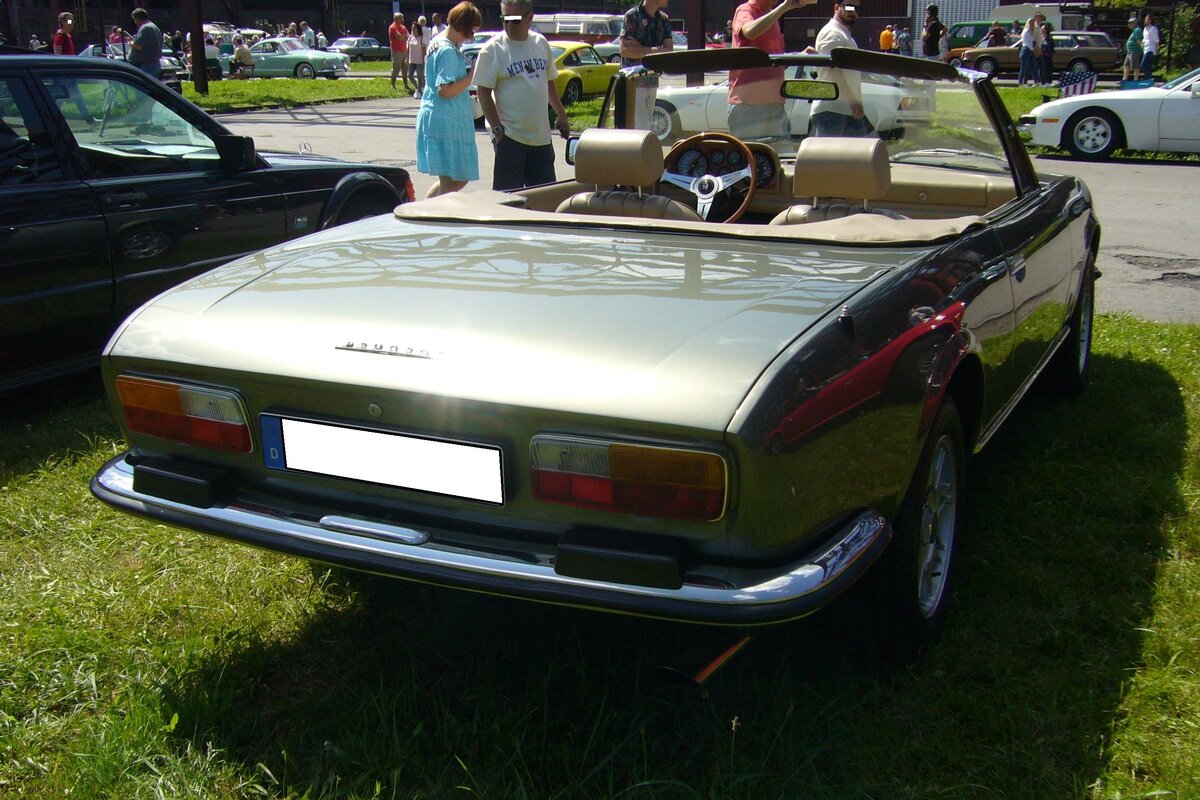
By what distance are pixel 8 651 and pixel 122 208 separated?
2299mm

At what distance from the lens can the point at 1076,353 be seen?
419cm

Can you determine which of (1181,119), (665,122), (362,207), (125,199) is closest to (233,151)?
(125,199)

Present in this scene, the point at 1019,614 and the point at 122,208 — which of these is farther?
the point at 122,208

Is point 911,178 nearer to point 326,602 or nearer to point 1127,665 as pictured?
point 1127,665

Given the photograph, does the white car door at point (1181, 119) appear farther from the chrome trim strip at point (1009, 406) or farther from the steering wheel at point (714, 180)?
the steering wheel at point (714, 180)

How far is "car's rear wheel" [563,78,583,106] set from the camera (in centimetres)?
2150

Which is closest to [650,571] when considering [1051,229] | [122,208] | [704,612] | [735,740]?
[704,612]

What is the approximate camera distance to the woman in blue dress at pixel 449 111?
264 inches

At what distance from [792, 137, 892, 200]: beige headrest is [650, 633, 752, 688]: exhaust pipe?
1558 millimetres

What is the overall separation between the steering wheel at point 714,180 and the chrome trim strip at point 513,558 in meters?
2.01

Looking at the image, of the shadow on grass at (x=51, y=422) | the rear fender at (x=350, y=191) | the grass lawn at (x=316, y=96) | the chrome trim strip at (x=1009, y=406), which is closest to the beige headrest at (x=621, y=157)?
the chrome trim strip at (x=1009, y=406)

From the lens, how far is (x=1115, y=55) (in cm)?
3017

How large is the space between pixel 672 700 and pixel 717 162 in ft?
7.11

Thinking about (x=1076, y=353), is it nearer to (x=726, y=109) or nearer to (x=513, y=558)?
(x=726, y=109)
